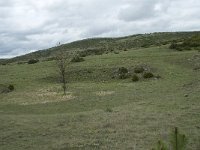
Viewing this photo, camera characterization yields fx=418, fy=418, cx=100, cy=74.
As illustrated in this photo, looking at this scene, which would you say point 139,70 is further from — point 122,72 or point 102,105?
point 102,105

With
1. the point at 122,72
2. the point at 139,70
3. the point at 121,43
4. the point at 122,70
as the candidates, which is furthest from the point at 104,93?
the point at 121,43

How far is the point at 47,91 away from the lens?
36281mm

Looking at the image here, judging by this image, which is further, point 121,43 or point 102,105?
point 121,43

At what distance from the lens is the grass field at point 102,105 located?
1628 cm

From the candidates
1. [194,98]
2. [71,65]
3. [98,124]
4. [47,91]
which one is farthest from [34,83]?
[98,124]

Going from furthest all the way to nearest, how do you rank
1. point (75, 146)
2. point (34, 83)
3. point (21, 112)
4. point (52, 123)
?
1. point (34, 83)
2. point (21, 112)
3. point (52, 123)
4. point (75, 146)

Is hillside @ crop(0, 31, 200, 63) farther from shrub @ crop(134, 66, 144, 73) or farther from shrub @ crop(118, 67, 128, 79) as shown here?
shrub @ crop(134, 66, 144, 73)

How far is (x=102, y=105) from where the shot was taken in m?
27.1

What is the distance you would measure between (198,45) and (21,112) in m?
36.2

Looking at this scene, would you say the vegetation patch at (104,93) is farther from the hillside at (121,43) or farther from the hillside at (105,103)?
the hillside at (121,43)

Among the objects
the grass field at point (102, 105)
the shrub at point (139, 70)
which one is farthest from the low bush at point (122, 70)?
the shrub at point (139, 70)

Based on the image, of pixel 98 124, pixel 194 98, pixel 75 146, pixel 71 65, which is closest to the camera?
pixel 75 146

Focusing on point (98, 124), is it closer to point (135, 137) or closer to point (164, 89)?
point (135, 137)

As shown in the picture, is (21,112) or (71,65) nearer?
(21,112)
